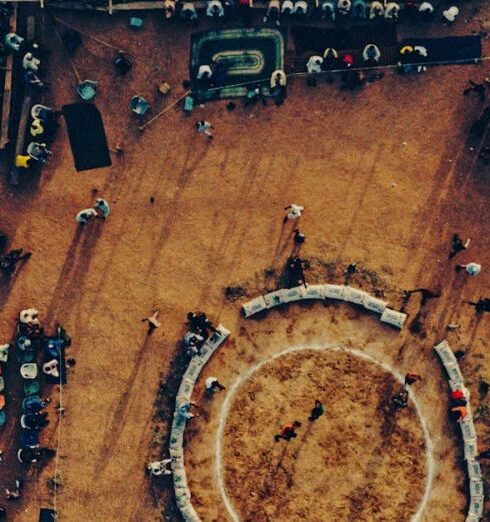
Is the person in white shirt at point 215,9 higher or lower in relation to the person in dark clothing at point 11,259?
higher

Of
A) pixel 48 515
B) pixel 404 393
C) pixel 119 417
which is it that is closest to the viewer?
pixel 404 393

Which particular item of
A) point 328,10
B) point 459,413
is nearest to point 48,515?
point 459,413

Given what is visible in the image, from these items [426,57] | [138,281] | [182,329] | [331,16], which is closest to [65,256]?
[138,281]

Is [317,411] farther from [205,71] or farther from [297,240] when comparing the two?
[205,71]

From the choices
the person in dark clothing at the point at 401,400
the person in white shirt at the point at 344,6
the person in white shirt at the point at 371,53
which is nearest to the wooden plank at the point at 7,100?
the person in white shirt at the point at 344,6

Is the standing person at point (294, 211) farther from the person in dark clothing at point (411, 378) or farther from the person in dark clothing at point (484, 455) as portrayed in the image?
the person in dark clothing at point (484, 455)

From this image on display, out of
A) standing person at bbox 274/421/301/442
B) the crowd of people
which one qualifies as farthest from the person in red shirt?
the crowd of people

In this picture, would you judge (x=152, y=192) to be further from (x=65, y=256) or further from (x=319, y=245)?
(x=319, y=245)
